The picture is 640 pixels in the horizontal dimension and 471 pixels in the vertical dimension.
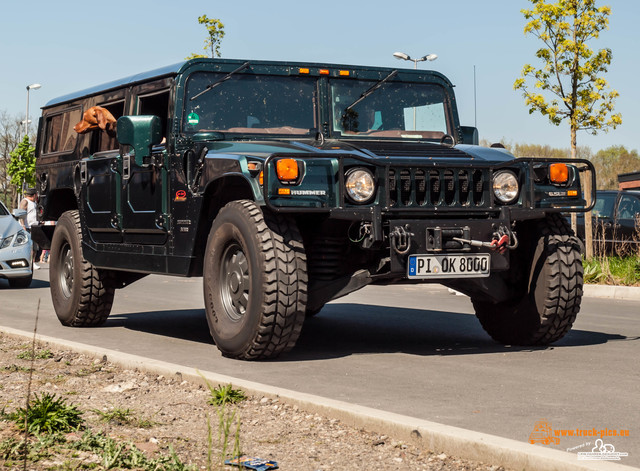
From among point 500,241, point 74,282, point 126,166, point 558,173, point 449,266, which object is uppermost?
point 126,166

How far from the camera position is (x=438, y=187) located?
285 inches

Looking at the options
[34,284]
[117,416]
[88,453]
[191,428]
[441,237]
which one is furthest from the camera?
[34,284]

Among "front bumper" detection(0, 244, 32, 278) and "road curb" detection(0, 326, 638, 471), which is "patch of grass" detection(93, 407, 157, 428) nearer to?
"road curb" detection(0, 326, 638, 471)

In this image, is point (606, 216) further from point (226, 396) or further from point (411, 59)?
point (411, 59)

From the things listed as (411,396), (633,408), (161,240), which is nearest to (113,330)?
(161,240)

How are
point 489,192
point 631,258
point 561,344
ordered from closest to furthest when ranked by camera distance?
point 489,192 < point 561,344 < point 631,258

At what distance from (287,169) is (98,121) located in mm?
3322

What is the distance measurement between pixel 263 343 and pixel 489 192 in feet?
6.25

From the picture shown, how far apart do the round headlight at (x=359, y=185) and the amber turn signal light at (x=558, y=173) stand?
146 centimetres

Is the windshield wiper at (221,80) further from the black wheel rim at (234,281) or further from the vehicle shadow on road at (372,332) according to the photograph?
the vehicle shadow on road at (372,332)

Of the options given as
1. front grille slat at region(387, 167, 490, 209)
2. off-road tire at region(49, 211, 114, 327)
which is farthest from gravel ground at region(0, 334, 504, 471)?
off-road tire at region(49, 211, 114, 327)

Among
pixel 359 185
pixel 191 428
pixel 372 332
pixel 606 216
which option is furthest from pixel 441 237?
pixel 606 216

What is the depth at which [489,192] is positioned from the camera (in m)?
7.35

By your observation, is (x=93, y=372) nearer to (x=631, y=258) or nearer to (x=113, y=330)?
(x=113, y=330)
